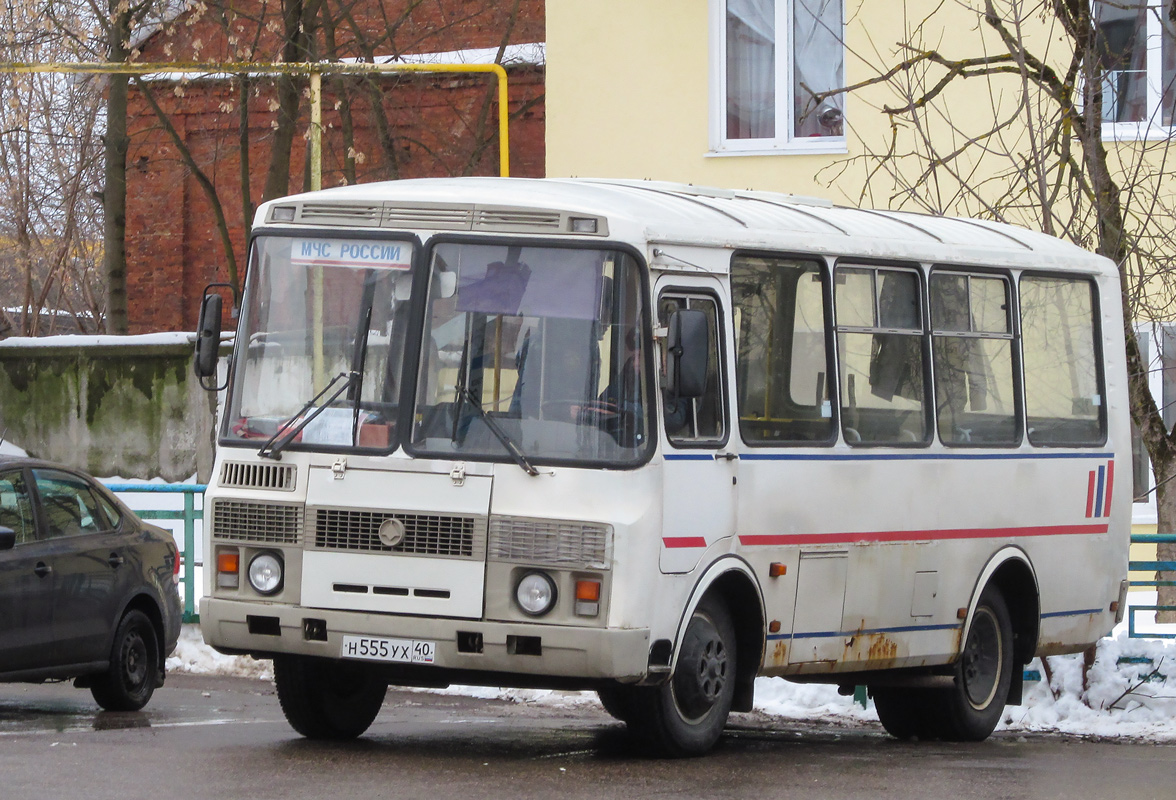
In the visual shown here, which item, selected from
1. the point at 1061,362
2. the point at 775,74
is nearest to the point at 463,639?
the point at 1061,362

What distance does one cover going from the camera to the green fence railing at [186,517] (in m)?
15.5

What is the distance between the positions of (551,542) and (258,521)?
1.49 meters

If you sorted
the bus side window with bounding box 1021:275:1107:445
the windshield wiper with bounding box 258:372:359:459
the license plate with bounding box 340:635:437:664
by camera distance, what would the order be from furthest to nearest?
1. the bus side window with bounding box 1021:275:1107:445
2. the windshield wiper with bounding box 258:372:359:459
3. the license plate with bounding box 340:635:437:664

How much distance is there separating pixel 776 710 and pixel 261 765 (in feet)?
16.6

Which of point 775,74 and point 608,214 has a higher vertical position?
point 775,74

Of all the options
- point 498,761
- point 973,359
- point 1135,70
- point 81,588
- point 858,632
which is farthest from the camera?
point 1135,70

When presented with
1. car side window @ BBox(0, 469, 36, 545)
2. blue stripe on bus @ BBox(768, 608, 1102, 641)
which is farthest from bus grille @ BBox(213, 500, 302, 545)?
blue stripe on bus @ BBox(768, 608, 1102, 641)

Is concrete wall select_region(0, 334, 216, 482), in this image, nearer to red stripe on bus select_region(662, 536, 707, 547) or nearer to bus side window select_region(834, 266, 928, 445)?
bus side window select_region(834, 266, 928, 445)

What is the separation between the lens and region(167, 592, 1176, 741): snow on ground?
484 inches

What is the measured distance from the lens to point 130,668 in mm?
11688

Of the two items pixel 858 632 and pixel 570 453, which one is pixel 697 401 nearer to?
pixel 570 453

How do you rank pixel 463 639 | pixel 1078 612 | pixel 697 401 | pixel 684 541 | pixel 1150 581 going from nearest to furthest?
pixel 463 639, pixel 684 541, pixel 697 401, pixel 1078 612, pixel 1150 581

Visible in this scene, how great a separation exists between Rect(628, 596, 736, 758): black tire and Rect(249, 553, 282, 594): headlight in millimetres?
1775

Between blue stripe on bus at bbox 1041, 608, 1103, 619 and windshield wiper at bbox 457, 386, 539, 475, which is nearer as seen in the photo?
windshield wiper at bbox 457, 386, 539, 475
